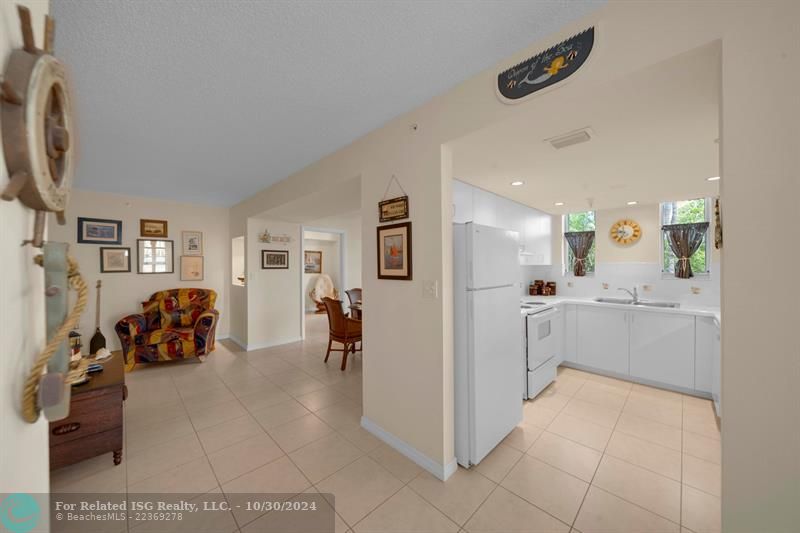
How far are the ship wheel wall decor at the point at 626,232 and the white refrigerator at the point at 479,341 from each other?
2940mm

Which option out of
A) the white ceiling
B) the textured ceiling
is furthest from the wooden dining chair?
the white ceiling

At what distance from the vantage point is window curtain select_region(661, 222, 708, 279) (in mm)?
3621

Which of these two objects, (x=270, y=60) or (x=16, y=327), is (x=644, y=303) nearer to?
(x=270, y=60)

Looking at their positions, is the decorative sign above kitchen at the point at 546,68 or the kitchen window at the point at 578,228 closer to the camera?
the decorative sign above kitchen at the point at 546,68

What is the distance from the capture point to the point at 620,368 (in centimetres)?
349

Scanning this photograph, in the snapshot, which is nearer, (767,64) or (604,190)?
(767,64)

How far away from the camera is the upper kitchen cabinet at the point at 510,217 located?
2.70 meters

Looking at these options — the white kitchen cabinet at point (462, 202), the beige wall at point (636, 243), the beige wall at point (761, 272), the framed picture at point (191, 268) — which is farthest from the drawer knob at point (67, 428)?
the beige wall at point (636, 243)

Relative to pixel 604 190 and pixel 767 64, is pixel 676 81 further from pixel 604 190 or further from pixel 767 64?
pixel 604 190

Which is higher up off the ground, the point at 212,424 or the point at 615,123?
the point at 615,123

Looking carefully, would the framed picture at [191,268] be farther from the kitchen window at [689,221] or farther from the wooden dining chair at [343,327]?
the kitchen window at [689,221]

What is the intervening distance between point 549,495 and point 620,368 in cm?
245

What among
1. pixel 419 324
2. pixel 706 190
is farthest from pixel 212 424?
pixel 706 190

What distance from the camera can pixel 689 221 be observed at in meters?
3.73
